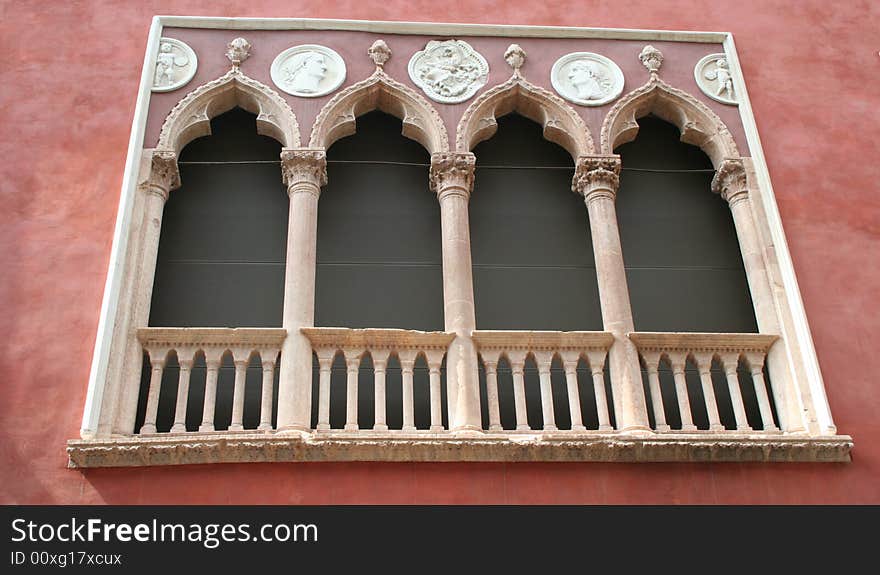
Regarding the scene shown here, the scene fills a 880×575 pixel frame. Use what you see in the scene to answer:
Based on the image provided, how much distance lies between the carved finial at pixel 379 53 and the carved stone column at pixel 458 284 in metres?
1.08

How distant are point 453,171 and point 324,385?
2.12 metres

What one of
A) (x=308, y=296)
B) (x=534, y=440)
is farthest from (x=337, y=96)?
(x=534, y=440)

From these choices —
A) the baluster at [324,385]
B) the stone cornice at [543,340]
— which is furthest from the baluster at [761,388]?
the baluster at [324,385]

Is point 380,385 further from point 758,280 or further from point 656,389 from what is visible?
point 758,280

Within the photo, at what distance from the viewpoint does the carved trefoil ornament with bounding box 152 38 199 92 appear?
841 cm

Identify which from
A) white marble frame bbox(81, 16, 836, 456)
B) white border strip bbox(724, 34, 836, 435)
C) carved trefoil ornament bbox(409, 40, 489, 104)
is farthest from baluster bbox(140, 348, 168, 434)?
white border strip bbox(724, 34, 836, 435)

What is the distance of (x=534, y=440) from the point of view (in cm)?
670

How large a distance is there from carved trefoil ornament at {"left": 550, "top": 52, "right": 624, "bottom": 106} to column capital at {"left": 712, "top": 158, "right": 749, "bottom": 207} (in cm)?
110

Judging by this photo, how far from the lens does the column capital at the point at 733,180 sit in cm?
827

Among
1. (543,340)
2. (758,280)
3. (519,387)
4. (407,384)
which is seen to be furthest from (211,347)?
(758,280)

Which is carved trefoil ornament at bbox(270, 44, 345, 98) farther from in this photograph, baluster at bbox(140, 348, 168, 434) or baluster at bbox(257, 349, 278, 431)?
baluster at bbox(140, 348, 168, 434)

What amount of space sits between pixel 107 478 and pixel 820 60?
7035 mm

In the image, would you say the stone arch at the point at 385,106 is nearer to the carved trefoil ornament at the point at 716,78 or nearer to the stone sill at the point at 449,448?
the carved trefoil ornament at the point at 716,78
